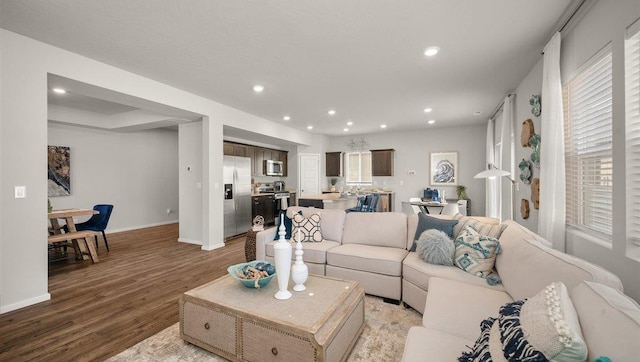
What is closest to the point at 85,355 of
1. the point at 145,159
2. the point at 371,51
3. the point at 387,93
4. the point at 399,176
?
the point at 371,51

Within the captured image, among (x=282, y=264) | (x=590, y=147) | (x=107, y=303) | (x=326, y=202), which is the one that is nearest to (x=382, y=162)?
(x=326, y=202)

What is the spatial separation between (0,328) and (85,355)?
3.53ft

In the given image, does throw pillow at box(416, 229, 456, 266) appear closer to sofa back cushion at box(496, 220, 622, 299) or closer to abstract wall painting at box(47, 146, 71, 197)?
sofa back cushion at box(496, 220, 622, 299)

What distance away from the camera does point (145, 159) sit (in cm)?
683

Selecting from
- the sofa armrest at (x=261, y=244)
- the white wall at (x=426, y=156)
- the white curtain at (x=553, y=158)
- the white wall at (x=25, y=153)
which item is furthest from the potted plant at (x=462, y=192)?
the white wall at (x=25, y=153)

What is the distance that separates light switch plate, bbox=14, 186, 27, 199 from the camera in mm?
2613

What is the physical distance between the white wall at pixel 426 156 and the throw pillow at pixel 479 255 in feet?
17.1

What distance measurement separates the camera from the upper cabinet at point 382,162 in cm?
766

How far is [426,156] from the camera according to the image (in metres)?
7.38

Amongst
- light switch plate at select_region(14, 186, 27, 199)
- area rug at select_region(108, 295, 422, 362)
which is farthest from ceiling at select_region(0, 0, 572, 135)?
area rug at select_region(108, 295, 422, 362)

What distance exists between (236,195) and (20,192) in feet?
11.2

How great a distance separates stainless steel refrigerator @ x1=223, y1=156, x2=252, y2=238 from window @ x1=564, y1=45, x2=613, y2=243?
5310mm

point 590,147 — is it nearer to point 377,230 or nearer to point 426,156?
point 377,230

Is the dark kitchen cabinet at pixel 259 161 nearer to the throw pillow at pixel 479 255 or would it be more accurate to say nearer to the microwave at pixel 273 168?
the microwave at pixel 273 168
